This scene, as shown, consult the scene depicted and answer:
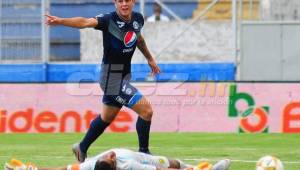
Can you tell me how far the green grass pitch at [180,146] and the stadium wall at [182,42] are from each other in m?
4.58

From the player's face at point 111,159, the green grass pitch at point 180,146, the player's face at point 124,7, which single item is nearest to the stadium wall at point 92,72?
the green grass pitch at point 180,146

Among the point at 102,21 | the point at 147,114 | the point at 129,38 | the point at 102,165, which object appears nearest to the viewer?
the point at 102,165

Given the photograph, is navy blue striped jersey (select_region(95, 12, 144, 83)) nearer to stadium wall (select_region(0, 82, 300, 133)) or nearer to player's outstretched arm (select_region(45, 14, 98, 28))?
player's outstretched arm (select_region(45, 14, 98, 28))

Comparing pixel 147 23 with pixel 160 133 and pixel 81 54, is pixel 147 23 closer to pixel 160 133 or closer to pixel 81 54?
pixel 81 54

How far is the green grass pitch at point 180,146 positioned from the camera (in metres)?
14.4

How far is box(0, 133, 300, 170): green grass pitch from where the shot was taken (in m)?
14.4

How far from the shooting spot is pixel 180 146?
17.2m

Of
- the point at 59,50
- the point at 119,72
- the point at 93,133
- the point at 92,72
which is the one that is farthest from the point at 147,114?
the point at 59,50

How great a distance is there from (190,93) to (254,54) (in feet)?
9.11

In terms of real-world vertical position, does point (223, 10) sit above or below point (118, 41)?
above

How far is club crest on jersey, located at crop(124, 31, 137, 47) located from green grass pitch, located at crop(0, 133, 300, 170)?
1983 millimetres

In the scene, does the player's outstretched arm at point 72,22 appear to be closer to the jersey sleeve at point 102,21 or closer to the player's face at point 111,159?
the jersey sleeve at point 102,21

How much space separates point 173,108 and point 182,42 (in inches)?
148

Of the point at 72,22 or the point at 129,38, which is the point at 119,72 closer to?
the point at 129,38
